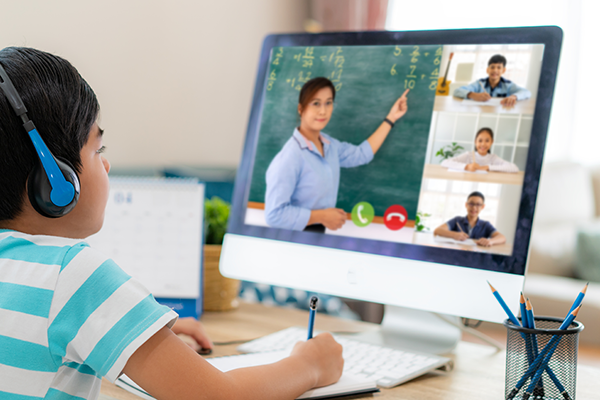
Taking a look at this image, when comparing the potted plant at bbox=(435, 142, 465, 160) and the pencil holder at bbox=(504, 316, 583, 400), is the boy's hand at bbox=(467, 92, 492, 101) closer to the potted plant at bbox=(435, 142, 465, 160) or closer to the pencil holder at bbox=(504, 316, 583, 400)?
the potted plant at bbox=(435, 142, 465, 160)

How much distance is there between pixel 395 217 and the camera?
2.52ft

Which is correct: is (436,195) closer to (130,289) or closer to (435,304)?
(435,304)

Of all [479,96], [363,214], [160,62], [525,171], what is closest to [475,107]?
[479,96]

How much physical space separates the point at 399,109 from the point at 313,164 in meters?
0.17

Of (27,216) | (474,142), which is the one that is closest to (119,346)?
(27,216)

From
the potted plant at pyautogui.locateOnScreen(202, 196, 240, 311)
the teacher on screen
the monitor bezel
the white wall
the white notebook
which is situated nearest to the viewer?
the white notebook

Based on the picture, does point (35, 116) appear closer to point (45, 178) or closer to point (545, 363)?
point (45, 178)

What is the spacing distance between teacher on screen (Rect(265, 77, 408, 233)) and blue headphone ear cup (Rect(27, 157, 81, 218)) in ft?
Answer: 1.29

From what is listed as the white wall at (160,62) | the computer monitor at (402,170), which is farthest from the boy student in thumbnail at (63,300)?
the white wall at (160,62)

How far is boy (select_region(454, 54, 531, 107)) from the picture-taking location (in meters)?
0.73

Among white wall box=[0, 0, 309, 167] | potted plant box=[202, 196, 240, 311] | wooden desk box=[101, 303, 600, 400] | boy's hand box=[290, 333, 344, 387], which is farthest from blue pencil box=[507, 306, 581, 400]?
white wall box=[0, 0, 309, 167]

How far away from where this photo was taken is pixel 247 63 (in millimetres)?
2127

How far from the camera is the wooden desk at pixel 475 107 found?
0.72 m

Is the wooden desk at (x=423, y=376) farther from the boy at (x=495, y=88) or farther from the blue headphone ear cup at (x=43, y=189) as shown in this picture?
the boy at (x=495, y=88)
